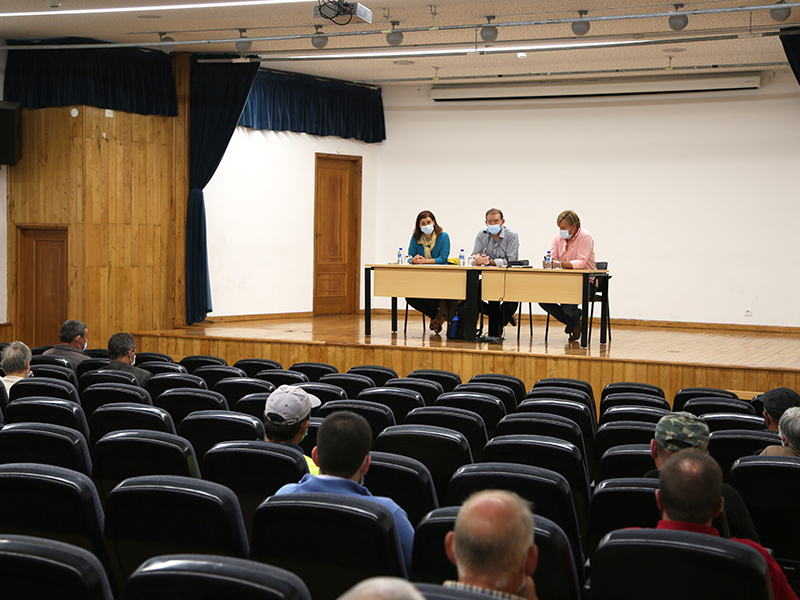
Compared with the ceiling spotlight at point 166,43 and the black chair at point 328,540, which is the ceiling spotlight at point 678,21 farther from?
the black chair at point 328,540

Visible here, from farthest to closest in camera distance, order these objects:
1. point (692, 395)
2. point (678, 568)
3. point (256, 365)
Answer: point (256, 365) < point (692, 395) < point (678, 568)

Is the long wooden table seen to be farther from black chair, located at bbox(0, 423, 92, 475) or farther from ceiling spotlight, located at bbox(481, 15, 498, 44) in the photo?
black chair, located at bbox(0, 423, 92, 475)

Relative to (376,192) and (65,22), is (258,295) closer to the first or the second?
(376,192)

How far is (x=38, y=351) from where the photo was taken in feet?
21.8

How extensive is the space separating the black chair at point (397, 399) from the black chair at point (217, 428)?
1.03 m

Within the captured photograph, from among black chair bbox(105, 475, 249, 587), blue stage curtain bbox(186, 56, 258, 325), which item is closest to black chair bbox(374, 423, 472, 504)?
black chair bbox(105, 475, 249, 587)

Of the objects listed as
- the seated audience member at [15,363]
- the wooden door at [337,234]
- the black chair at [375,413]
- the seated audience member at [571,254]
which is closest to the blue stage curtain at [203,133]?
the wooden door at [337,234]

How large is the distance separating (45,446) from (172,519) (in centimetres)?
102

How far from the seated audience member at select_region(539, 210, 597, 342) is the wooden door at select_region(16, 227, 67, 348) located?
18.0 feet

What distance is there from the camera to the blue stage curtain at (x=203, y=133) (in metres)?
9.66

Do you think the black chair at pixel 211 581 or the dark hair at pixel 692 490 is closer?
the black chair at pixel 211 581

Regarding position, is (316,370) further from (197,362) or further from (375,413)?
(375,413)

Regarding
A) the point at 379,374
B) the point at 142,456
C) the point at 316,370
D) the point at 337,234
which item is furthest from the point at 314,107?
the point at 142,456

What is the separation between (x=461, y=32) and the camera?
8828 millimetres
